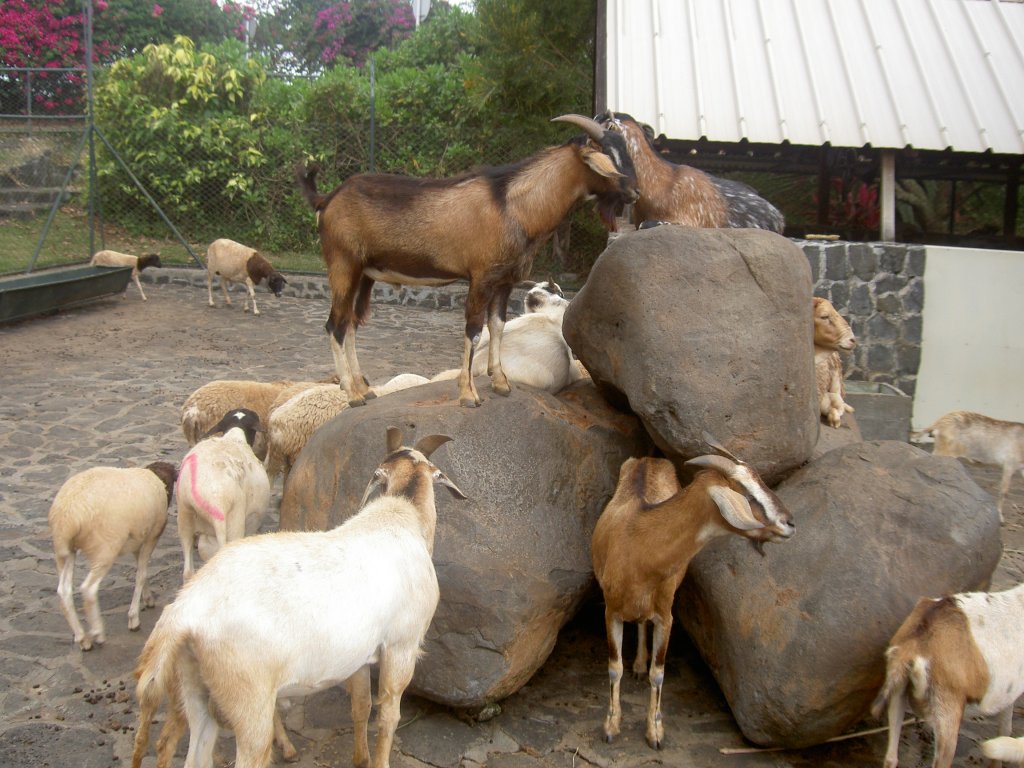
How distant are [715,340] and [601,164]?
1.17 m

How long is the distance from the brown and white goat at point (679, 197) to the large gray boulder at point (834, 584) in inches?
77.1

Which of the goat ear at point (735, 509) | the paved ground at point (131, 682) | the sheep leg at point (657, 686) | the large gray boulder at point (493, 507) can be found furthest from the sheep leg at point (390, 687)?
the goat ear at point (735, 509)

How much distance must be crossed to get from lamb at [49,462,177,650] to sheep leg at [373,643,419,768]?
210 cm

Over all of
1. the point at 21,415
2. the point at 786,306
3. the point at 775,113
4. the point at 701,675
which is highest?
the point at 775,113

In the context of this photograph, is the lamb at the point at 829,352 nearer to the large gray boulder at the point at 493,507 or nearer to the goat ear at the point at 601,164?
the large gray boulder at the point at 493,507

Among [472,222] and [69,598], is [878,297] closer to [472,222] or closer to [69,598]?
[472,222]

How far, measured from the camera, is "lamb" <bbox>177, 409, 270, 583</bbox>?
5.56 metres

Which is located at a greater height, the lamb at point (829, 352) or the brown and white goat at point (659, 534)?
the lamb at point (829, 352)

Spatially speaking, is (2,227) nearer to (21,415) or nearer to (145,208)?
(145,208)

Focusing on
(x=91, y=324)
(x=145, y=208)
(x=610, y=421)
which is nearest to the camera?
(x=610, y=421)

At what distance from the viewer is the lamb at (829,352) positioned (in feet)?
22.2

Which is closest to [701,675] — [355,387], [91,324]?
[355,387]

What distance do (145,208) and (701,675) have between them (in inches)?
593

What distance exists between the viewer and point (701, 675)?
556cm
